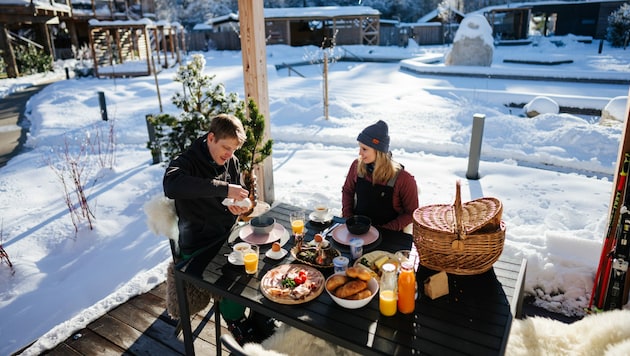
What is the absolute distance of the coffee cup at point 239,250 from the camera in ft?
8.09

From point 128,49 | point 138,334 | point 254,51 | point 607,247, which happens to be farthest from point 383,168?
point 128,49

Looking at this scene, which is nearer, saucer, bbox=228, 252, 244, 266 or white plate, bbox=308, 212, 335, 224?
saucer, bbox=228, 252, 244, 266

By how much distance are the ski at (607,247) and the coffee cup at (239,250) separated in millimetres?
2572

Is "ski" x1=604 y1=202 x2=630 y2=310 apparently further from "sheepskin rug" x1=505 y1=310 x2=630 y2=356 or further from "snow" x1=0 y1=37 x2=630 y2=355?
"sheepskin rug" x1=505 y1=310 x2=630 y2=356

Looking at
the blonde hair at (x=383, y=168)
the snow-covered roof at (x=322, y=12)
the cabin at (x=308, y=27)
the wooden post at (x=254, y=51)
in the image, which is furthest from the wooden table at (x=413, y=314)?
the snow-covered roof at (x=322, y=12)

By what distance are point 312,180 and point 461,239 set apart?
175 inches

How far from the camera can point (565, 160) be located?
718 centimetres

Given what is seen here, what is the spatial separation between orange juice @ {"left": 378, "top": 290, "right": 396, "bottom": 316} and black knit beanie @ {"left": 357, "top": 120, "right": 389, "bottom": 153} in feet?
4.05

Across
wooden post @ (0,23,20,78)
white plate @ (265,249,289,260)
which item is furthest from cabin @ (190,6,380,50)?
white plate @ (265,249,289,260)

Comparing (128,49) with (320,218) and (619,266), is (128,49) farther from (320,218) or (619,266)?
(619,266)

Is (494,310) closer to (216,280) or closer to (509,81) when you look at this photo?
(216,280)

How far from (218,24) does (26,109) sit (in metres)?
21.0

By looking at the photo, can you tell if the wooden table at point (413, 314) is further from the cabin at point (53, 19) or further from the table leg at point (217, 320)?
the cabin at point (53, 19)

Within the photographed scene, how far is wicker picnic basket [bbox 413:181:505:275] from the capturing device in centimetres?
214
